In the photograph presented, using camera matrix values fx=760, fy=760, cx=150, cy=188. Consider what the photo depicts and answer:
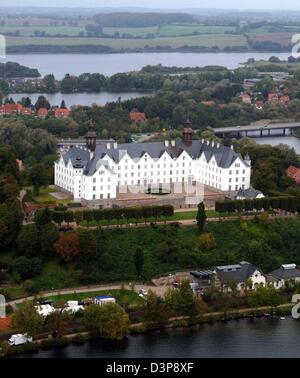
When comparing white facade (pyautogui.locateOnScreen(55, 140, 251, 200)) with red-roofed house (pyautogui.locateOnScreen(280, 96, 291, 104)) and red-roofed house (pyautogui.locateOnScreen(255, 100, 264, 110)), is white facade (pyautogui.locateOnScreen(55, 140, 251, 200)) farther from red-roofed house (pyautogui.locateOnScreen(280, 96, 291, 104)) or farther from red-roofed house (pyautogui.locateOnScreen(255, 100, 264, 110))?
red-roofed house (pyautogui.locateOnScreen(280, 96, 291, 104))

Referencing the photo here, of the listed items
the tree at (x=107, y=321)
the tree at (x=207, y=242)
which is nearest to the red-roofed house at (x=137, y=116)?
the tree at (x=207, y=242)

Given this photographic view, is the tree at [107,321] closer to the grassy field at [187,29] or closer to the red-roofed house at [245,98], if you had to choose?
the red-roofed house at [245,98]

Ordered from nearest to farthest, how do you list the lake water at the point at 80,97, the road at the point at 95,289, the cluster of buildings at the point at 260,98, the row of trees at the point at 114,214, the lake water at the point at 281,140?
the road at the point at 95,289, the row of trees at the point at 114,214, the lake water at the point at 281,140, the cluster of buildings at the point at 260,98, the lake water at the point at 80,97

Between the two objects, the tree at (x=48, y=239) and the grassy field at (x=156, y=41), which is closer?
the tree at (x=48, y=239)

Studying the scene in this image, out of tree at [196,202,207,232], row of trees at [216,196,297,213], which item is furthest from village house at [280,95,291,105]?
tree at [196,202,207,232]

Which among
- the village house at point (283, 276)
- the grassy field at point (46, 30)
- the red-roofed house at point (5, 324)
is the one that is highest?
the grassy field at point (46, 30)

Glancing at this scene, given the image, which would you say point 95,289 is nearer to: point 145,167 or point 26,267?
point 26,267

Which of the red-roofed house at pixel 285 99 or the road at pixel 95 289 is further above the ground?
the red-roofed house at pixel 285 99

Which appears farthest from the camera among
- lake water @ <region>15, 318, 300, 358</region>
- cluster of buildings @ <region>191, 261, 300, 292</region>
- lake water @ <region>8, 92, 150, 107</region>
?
lake water @ <region>8, 92, 150, 107</region>
